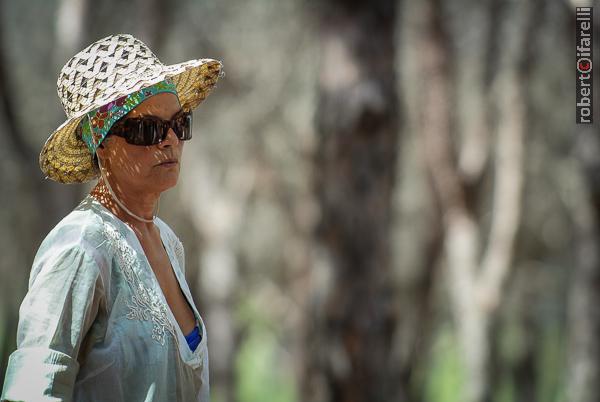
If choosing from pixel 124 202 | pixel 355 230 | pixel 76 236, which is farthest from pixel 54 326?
pixel 355 230

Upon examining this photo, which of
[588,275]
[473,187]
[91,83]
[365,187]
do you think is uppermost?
[91,83]

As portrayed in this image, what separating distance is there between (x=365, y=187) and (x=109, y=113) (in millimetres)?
5069

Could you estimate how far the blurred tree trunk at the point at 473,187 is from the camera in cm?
1269

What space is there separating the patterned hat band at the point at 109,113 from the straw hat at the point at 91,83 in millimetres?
36

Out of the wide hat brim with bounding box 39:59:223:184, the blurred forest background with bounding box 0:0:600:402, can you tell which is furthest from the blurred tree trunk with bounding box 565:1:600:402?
→ the wide hat brim with bounding box 39:59:223:184

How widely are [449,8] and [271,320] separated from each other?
1313 centimetres

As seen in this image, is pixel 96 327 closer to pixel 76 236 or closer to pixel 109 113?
pixel 76 236

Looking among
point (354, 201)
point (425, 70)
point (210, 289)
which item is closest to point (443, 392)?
point (210, 289)

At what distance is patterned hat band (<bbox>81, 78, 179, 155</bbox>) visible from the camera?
322 cm

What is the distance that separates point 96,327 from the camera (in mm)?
2994

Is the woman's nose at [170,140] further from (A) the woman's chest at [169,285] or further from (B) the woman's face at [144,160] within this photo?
(A) the woman's chest at [169,285]

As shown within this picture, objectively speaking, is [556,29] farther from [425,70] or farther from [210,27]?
[210,27]

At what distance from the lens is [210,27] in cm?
2288

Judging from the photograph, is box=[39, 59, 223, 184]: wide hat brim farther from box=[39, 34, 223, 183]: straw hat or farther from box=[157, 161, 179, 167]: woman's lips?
box=[157, 161, 179, 167]: woman's lips
